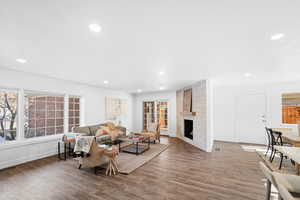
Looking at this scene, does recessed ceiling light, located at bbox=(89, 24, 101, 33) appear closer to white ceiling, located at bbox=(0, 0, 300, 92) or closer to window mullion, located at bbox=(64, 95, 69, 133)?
white ceiling, located at bbox=(0, 0, 300, 92)

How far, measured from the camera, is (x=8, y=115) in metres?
3.78

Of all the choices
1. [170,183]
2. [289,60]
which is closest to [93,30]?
[170,183]

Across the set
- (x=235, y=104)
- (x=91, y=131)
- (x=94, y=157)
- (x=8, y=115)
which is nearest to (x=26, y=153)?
(x=8, y=115)

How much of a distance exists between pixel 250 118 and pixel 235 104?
84cm

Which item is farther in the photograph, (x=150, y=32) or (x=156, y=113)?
(x=156, y=113)

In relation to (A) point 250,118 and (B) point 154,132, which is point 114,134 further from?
(A) point 250,118

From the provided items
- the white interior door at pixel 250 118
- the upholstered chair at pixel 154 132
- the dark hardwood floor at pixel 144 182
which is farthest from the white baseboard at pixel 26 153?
the white interior door at pixel 250 118

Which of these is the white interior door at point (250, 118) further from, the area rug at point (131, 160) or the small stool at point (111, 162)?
the small stool at point (111, 162)

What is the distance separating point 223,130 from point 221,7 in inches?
247

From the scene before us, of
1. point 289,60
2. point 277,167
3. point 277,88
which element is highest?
point 289,60

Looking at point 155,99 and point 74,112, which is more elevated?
→ point 155,99

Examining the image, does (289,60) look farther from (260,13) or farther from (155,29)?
(155,29)

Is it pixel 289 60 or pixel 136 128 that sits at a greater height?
pixel 289 60

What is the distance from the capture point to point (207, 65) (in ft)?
11.2
